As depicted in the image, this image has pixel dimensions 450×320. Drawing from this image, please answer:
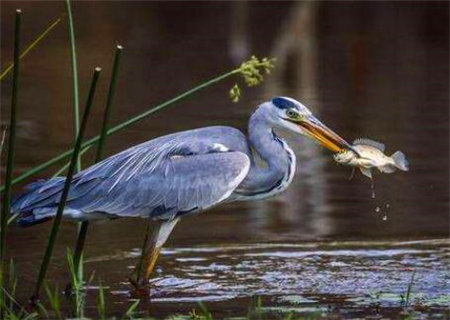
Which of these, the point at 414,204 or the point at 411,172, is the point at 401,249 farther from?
the point at 411,172

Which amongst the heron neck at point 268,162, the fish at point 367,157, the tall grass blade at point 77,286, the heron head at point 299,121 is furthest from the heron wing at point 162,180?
the fish at point 367,157

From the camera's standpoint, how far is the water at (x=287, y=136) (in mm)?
8453

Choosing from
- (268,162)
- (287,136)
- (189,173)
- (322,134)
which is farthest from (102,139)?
(287,136)

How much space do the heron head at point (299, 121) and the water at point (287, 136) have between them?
83 centimetres

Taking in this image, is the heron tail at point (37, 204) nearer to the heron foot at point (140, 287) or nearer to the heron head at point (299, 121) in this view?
the heron foot at point (140, 287)

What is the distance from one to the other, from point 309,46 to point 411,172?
9.40m

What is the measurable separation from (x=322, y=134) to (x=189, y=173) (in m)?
0.80

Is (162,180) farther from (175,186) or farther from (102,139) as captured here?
(102,139)

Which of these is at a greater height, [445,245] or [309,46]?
[309,46]

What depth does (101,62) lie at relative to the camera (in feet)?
62.2

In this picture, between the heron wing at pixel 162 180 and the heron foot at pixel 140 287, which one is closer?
the heron foot at pixel 140 287

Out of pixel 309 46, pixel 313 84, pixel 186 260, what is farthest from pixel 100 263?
pixel 309 46

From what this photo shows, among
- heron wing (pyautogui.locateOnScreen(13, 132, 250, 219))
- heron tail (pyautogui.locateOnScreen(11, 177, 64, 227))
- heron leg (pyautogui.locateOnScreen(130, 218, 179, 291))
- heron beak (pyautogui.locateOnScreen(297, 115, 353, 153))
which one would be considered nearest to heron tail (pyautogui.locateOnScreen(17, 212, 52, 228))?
heron tail (pyautogui.locateOnScreen(11, 177, 64, 227))

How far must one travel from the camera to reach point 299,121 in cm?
832
